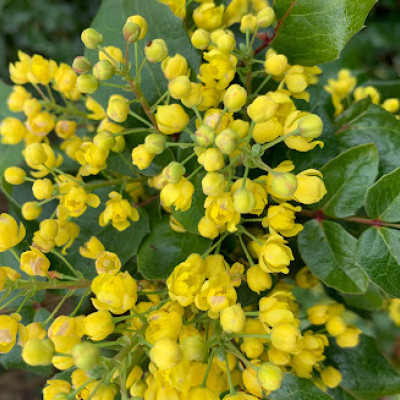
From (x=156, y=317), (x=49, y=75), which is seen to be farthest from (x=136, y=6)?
(x=156, y=317)

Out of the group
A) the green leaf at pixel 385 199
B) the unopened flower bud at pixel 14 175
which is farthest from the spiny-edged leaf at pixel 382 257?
the unopened flower bud at pixel 14 175

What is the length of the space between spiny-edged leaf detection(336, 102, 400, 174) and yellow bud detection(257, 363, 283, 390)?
35 cm

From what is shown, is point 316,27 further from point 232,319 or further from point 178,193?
point 232,319

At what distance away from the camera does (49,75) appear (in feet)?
2.42

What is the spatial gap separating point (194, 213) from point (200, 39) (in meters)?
0.24

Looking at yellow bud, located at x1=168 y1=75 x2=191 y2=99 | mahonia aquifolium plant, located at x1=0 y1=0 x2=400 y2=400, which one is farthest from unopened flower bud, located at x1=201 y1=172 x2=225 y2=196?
yellow bud, located at x1=168 y1=75 x2=191 y2=99

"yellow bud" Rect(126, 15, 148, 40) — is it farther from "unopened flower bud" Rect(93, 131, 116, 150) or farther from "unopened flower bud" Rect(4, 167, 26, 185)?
"unopened flower bud" Rect(4, 167, 26, 185)

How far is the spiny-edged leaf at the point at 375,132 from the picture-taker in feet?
2.28

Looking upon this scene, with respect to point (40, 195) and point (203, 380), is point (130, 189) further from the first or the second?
point (203, 380)

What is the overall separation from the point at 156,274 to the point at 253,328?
15 centimetres

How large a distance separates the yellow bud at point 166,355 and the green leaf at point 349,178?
324 mm

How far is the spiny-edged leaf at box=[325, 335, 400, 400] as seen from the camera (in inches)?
30.8

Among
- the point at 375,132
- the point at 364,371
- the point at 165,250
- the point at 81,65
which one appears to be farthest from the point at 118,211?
the point at 364,371

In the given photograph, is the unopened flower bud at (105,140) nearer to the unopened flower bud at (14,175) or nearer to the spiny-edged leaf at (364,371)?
the unopened flower bud at (14,175)
